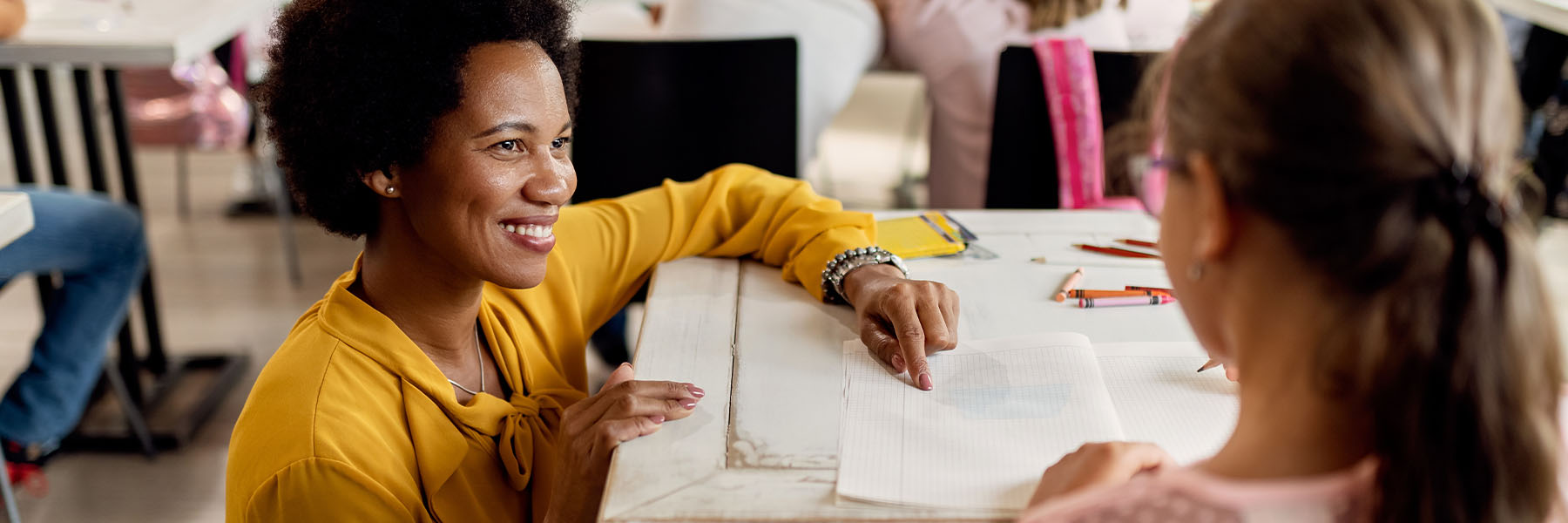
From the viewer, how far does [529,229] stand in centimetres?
108

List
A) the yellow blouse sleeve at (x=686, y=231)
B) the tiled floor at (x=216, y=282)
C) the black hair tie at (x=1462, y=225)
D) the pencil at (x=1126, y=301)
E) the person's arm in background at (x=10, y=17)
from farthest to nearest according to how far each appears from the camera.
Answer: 1. the tiled floor at (x=216, y=282)
2. the person's arm in background at (x=10, y=17)
3. the yellow blouse sleeve at (x=686, y=231)
4. the pencil at (x=1126, y=301)
5. the black hair tie at (x=1462, y=225)

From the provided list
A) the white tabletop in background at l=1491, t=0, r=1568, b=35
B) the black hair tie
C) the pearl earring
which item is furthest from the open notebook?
the white tabletop in background at l=1491, t=0, r=1568, b=35

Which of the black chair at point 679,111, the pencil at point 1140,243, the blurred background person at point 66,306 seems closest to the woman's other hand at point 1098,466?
the pencil at point 1140,243

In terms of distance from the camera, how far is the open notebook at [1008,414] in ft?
2.70

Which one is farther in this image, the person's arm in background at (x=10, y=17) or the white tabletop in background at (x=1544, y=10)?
the white tabletop in background at (x=1544, y=10)

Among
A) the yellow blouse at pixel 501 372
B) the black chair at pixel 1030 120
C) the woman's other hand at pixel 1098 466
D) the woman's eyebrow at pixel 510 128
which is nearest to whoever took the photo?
the woman's other hand at pixel 1098 466

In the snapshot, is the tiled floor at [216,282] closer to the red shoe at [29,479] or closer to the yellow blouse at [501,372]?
the red shoe at [29,479]

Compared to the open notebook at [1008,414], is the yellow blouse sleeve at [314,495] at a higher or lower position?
Result: lower

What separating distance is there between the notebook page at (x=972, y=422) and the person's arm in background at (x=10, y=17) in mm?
1702

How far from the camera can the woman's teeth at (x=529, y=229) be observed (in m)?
1.06

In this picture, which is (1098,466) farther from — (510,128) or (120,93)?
(120,93)

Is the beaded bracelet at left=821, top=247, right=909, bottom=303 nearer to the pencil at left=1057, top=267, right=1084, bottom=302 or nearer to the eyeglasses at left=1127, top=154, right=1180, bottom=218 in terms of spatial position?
the pencil at left=1057, top=267, right=1084, bottom=302

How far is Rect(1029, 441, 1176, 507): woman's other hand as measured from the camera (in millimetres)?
772

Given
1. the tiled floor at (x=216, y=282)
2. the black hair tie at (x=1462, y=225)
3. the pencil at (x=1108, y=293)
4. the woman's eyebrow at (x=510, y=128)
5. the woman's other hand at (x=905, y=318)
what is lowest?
the tiled floor at (x=216, y=282)
